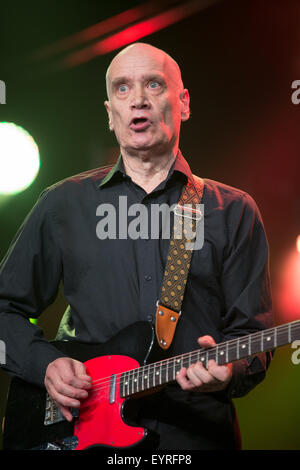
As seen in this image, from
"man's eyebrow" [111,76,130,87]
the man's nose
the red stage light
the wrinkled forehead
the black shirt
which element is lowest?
the black shirt

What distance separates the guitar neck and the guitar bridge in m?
0.23

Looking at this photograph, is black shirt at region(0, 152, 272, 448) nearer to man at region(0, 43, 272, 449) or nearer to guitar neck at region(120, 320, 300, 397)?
man at region(0, 43, 272, 449)

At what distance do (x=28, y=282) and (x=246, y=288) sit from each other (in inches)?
39.7

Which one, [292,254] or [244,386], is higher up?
[292,254]

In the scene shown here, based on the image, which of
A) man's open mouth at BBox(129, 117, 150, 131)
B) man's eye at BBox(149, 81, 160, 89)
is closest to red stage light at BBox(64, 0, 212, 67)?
man's eye at BBox(149, 81, 160, 89)

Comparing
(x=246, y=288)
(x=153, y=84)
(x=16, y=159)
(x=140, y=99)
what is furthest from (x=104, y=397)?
(x=16, y=159)

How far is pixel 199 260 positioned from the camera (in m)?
2.63

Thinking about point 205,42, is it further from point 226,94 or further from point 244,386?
point 244,386

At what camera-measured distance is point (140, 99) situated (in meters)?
2.75

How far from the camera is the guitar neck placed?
6.41 ft

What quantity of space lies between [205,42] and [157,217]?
182 centimetres

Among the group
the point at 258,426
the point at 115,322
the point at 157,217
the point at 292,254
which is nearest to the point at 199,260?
the point at 157,217

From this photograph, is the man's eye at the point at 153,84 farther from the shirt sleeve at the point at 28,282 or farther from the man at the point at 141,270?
the shirt sleeve at the point at 28,282

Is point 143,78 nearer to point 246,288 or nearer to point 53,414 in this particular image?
point 246,288
